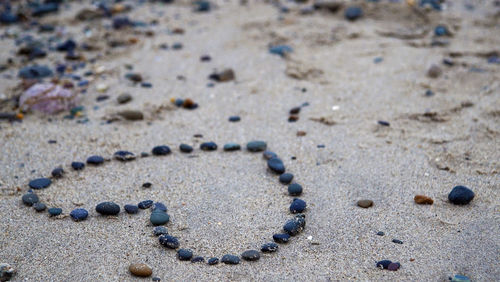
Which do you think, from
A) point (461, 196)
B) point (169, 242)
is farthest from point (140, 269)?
point (461, 196)

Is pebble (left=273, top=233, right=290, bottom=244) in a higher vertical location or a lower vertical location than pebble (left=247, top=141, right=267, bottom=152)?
lower

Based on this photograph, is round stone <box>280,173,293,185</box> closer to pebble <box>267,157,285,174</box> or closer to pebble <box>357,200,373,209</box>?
pebble <box>267,157,285,174</box>

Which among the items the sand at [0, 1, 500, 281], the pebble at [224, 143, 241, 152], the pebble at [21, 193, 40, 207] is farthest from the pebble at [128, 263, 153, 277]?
the pebble at [224, 143, 241, 152]

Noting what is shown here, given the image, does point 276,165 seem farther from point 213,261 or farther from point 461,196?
point 461,196

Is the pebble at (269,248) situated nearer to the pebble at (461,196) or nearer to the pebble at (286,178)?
the pebble at (286,178)

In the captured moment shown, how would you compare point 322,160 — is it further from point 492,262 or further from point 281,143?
point 492,262

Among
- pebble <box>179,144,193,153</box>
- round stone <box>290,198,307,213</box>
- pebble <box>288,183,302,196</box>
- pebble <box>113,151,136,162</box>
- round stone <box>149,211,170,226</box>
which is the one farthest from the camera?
pebble <box>179,144,193,153</box>

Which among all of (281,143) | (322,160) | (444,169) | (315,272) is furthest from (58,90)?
(444,169)
